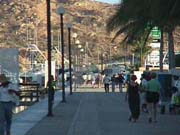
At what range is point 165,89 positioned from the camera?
29.4 meters

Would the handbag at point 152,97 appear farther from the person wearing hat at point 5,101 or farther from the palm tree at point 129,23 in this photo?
the palm tree at point 129,23

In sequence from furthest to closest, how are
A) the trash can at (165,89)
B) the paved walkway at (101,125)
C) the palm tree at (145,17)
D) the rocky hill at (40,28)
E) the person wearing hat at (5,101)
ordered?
1. the rocky hill at (40,28)
2. the trash can at (165,89)
3. the palm tree at (145,17)
4. the paved walkway at (101,125)
5. the person wearing hat at (5,101)

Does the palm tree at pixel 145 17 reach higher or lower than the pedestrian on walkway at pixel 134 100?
higher

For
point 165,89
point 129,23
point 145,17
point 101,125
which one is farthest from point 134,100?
point 129,23

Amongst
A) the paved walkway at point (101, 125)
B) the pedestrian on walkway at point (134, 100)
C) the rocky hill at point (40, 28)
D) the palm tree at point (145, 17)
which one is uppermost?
the rocky hill at point (40, 28)

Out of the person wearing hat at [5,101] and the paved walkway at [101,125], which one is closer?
the person wearing hat at [5,101]

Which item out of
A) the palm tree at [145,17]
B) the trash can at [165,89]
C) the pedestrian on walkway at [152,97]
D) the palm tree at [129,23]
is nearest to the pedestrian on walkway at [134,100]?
the pedestrian on walkway at [152,97]

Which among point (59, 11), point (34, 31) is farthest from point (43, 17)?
point (59, 11)

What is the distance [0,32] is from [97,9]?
4603 centimetres

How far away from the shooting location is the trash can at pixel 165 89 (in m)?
28.3

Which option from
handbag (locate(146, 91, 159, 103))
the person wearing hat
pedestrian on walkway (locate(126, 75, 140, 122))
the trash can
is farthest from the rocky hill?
the person wearing hat

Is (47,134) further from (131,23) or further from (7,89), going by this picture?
(131,23)

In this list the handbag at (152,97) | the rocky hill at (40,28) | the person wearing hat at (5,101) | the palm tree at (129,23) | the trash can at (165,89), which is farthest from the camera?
the rocky hill at (40,28)

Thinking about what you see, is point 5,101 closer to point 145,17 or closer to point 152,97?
point 152,97
